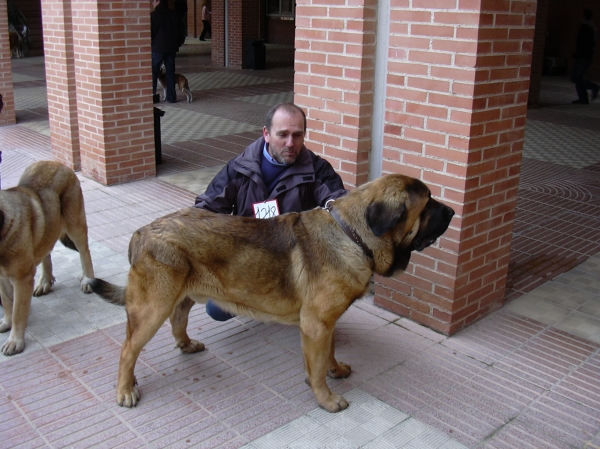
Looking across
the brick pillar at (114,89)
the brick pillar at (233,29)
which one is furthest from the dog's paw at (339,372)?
the brick pillar at (233,29)

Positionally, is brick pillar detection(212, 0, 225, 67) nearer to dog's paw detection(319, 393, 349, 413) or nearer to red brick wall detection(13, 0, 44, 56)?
red brick wall detection(13, 0, 44, 56)

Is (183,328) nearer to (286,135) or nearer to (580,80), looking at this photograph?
(286,135)

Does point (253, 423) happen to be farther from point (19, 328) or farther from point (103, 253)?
point (103, 253)

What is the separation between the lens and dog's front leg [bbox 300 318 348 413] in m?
3.54

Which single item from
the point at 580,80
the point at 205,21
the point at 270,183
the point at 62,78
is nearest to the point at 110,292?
the point at 270,183

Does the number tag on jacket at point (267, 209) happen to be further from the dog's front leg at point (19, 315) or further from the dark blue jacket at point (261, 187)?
the dog's front leg at point (19, 315)

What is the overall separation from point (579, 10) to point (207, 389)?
2216 cm

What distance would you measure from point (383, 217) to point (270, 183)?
3.79 feet

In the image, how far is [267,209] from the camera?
13.5 feet

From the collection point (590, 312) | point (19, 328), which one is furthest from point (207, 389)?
point (590, 312)

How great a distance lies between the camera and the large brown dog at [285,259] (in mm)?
3443

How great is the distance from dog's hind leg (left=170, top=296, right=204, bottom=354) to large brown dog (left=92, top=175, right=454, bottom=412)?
22.7 inches

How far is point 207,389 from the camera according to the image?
13.0 feet

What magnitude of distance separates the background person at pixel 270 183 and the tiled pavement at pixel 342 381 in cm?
63
